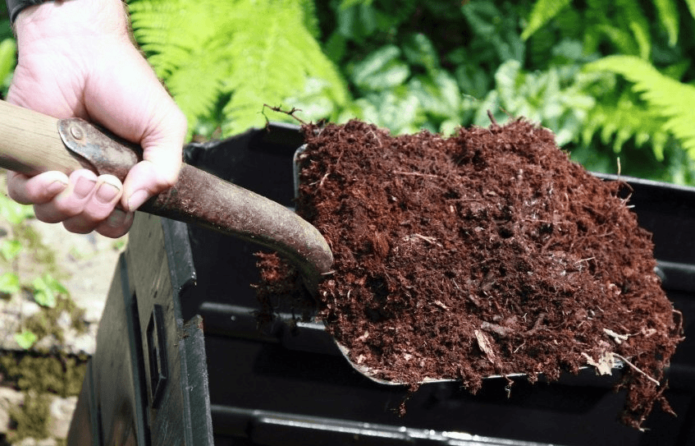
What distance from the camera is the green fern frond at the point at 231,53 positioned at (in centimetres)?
204

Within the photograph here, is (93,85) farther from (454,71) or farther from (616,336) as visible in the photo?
(454,71)

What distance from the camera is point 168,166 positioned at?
2.94ft

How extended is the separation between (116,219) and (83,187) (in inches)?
6.8

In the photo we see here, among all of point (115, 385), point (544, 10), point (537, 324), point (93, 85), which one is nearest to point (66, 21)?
point (93, 85)

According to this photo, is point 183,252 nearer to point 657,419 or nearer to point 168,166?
point 168,166

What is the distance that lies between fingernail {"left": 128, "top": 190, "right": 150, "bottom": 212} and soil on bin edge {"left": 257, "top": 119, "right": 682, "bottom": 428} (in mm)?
434

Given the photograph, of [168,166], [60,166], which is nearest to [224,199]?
[168,166]

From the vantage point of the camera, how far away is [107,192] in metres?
0.86

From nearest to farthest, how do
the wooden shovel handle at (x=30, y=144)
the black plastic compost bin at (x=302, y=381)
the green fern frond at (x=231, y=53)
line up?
the wooden shovel handle at (x=30, y=144)
the black plastic compost bin at (x=302, y=381)
the green fern frond at (x=231, y=53)

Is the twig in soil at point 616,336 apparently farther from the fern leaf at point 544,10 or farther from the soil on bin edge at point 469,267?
the fern leaf at point 544,10

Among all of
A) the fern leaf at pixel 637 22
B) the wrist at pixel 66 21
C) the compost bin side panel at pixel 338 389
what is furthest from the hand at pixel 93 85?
the fern leaf at pixel 637 22

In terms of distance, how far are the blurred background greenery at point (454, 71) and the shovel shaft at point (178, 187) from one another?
920 mm

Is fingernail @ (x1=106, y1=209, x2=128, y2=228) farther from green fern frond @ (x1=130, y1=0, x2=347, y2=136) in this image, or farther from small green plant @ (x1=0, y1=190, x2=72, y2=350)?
small green plant @ (x1=0, y1=190, x2=72, y2=350)

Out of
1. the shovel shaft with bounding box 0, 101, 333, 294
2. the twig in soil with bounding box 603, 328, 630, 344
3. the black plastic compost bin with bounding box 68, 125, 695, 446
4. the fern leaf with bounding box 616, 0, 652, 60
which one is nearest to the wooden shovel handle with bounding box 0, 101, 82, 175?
the shovel shaft with bounding box 0, 101, 333, 294
